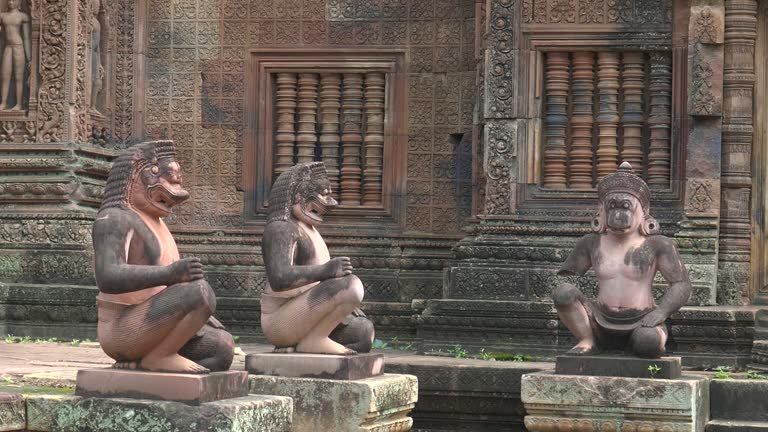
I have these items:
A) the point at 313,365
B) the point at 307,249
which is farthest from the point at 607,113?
the point at 313,365

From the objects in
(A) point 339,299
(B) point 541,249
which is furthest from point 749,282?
(A) point 339,299

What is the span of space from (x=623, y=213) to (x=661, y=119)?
3.86 metres

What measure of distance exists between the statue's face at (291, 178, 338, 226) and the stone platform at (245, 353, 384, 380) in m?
0.91

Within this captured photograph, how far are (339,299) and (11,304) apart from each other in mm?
5756

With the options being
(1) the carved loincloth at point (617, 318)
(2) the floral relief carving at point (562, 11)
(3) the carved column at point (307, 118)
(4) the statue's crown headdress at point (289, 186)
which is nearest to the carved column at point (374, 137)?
(3) the carved column at point (307, 118)

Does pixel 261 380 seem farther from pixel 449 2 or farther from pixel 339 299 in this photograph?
pixel 449 2

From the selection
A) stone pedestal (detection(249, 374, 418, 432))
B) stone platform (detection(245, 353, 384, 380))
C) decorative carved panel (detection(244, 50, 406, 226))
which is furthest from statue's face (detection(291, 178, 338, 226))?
decorative carved panel (detection(244, 50, 406, 226))

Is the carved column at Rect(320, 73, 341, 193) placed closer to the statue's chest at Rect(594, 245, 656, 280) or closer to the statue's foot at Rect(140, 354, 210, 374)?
the statue's chest at Rect(594, 245, 656, 280)

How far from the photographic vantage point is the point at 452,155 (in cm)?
1480

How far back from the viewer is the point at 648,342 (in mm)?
9281

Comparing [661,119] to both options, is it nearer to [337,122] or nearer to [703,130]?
[703,130]

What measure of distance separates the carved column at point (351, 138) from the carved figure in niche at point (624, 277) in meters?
5.46

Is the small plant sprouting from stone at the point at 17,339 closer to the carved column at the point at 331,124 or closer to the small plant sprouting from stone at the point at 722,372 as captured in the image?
the carved column at the point at 331,124

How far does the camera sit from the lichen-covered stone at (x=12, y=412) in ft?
24.5
